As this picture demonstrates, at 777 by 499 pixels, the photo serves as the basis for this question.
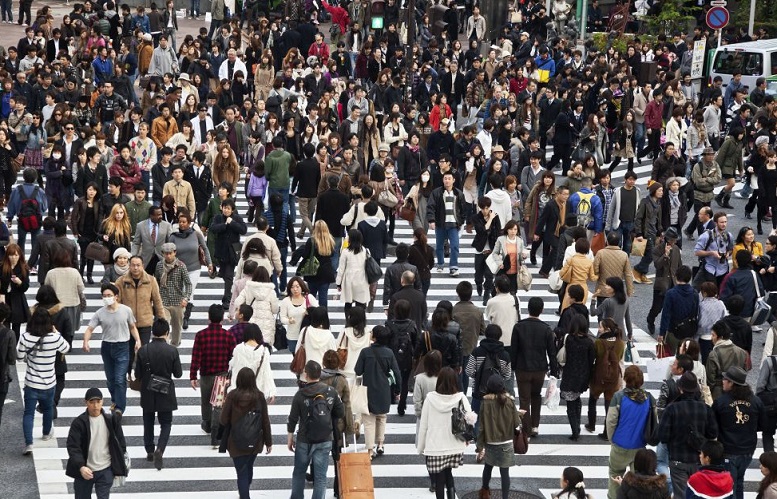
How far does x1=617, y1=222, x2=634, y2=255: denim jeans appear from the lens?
20.5 meters

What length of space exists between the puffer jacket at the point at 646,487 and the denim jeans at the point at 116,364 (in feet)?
19.1

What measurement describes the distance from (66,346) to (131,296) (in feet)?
4.36

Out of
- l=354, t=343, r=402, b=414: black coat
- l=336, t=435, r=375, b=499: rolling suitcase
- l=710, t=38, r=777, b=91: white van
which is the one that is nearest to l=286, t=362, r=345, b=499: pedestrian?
l=336, t=435, r=375, b=499: rolling suitcase

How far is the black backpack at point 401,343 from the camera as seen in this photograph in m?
14.3

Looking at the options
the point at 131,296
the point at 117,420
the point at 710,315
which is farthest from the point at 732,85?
the point at 117,420

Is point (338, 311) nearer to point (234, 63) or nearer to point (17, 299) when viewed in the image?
point (17, 299)

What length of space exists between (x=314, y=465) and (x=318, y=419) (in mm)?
476

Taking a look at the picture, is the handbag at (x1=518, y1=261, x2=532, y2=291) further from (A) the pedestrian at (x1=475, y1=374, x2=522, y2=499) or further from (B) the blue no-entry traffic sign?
(B) the blue no-entry traffic sign

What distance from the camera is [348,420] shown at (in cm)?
1294

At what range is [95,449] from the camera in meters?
12.0

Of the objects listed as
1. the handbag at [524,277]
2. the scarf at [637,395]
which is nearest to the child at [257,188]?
the handbag at [524,277]

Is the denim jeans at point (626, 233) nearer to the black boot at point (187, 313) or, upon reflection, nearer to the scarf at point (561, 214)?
the scarf at point (561, 214)

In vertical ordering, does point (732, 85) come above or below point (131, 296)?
above

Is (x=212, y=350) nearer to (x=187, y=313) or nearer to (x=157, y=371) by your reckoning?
(x=157, y=371)
